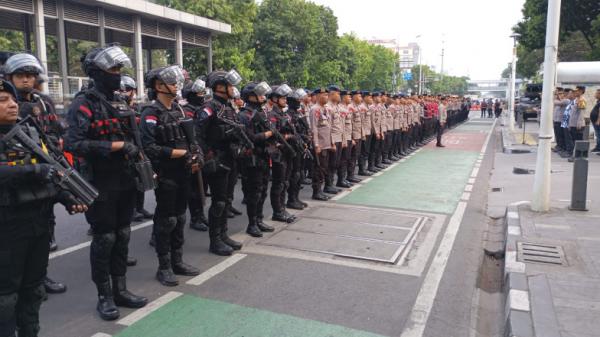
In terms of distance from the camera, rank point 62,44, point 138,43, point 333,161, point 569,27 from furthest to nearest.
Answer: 1. point 569,27
2. point 138,43
3. point 62,44
4. point 333,161

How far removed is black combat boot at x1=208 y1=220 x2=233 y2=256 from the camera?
587 cm

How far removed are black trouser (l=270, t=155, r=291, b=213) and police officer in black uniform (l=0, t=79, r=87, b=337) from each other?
3.94m

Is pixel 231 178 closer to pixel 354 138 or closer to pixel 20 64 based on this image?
pixel 20 64

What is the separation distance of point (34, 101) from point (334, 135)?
538 centimetres

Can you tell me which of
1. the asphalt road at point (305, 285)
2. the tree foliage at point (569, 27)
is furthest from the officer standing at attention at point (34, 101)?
the tree foliage at point (569, 27)

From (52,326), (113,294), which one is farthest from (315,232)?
(52,326)

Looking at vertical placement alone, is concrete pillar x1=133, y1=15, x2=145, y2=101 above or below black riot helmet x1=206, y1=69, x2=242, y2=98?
above

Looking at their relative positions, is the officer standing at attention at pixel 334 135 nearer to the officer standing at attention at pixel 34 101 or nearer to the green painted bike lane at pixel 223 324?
the officer standing at attention at pixel 34 101

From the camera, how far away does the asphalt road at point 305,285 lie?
4.08 metres

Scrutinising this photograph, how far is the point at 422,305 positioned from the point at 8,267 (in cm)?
327

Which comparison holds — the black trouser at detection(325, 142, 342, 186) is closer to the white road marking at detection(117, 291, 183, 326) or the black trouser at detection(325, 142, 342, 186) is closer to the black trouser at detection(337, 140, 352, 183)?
the black trouser at detection(337, 140, 352, 183)

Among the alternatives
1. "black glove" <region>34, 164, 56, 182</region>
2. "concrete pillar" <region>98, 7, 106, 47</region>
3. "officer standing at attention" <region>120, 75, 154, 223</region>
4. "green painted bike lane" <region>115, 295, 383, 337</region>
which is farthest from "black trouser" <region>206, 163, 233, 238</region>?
"concrete pillar" <region>98, 7, 106, 47</region>

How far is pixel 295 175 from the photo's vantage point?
805cm

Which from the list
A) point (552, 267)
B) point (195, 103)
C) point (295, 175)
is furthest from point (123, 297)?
point (552, 267)
